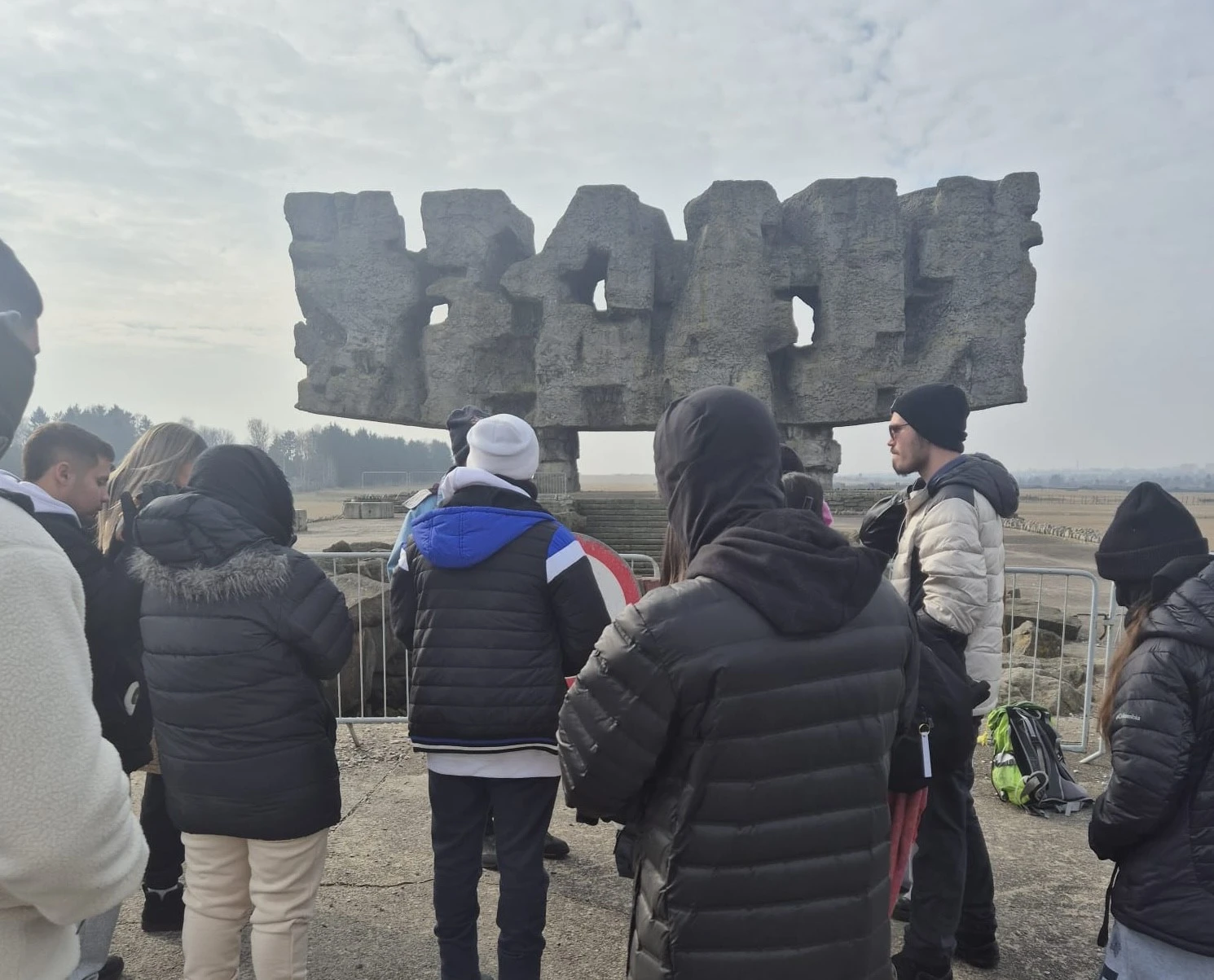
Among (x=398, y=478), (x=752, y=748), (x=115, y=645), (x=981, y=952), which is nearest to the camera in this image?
(x=752, y=748)

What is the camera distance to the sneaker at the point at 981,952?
280 centimetres

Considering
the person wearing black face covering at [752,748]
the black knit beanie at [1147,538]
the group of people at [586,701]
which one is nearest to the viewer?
the group of people at [586,701]

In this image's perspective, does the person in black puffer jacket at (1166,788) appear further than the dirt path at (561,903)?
No

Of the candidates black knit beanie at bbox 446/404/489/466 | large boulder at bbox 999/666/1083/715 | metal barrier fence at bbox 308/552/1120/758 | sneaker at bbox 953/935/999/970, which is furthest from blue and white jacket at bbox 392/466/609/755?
large boulder at bbox 999/666/1083/715

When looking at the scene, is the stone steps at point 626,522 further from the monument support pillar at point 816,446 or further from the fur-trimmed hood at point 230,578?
the fur-trimmed hood at point 230,578

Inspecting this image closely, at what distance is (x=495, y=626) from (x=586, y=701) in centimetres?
96

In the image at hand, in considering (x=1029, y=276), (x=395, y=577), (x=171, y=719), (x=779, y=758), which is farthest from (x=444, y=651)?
(x=1029, y=276)

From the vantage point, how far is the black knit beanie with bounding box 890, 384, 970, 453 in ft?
9.53

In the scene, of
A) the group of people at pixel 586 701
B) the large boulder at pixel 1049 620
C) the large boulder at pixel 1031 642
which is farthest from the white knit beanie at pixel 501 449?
the large boulder at pixel 1031 642

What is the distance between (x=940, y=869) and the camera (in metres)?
2.58

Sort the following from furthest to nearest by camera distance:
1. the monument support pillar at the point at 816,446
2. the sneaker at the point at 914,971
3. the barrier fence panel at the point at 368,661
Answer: the monument support pillar at the point at 816,446
the barrier fence panel at the point at 368,661
the sneaker at the point at 914,971

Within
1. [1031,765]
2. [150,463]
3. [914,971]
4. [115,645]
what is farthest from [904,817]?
[150,463]

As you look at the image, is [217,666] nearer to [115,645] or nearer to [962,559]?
[115,645]

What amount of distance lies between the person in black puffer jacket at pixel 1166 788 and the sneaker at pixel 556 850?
2.26 m
